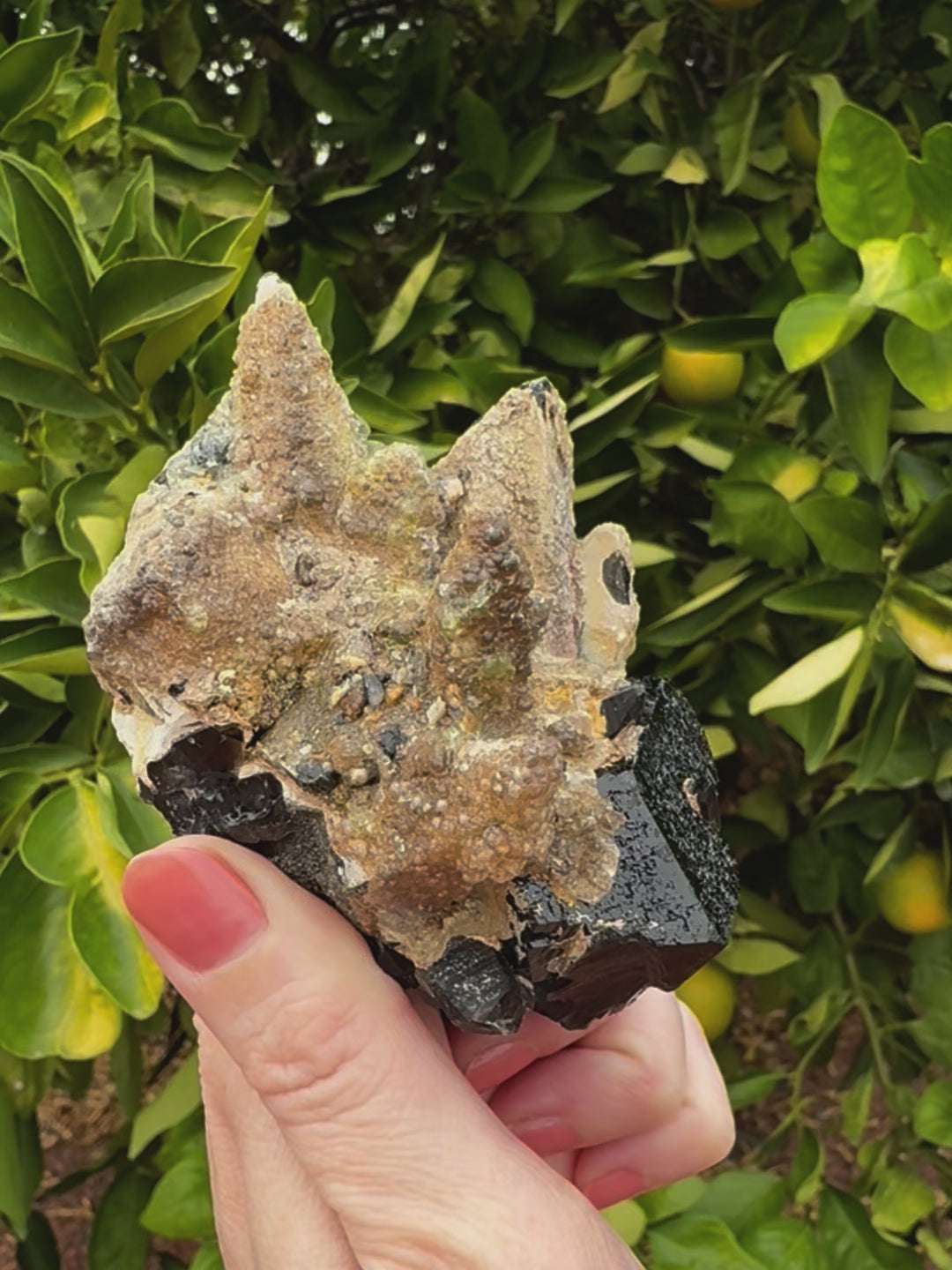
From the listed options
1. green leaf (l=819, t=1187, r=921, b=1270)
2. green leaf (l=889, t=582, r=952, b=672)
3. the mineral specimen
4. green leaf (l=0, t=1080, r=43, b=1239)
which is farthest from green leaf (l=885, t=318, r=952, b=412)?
green leaf (l=0, t=1080, r=43, b=1239)

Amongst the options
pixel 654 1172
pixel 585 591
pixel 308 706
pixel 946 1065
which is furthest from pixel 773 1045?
pixel 308 706

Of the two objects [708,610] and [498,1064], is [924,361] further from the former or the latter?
[498,1064]

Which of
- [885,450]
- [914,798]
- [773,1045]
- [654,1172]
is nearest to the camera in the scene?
[885,450]

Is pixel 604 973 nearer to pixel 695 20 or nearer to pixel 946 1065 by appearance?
pixel 946 1065

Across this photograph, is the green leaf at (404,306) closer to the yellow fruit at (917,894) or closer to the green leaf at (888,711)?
the green leaf at (888,711)

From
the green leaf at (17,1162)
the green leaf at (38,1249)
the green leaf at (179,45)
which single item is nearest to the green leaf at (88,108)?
the green leaf at (179,45)

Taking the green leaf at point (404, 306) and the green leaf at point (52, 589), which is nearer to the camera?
the green leaf at point (52, 589)

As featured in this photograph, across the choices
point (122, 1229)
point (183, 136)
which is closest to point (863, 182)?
point (183, 136)
